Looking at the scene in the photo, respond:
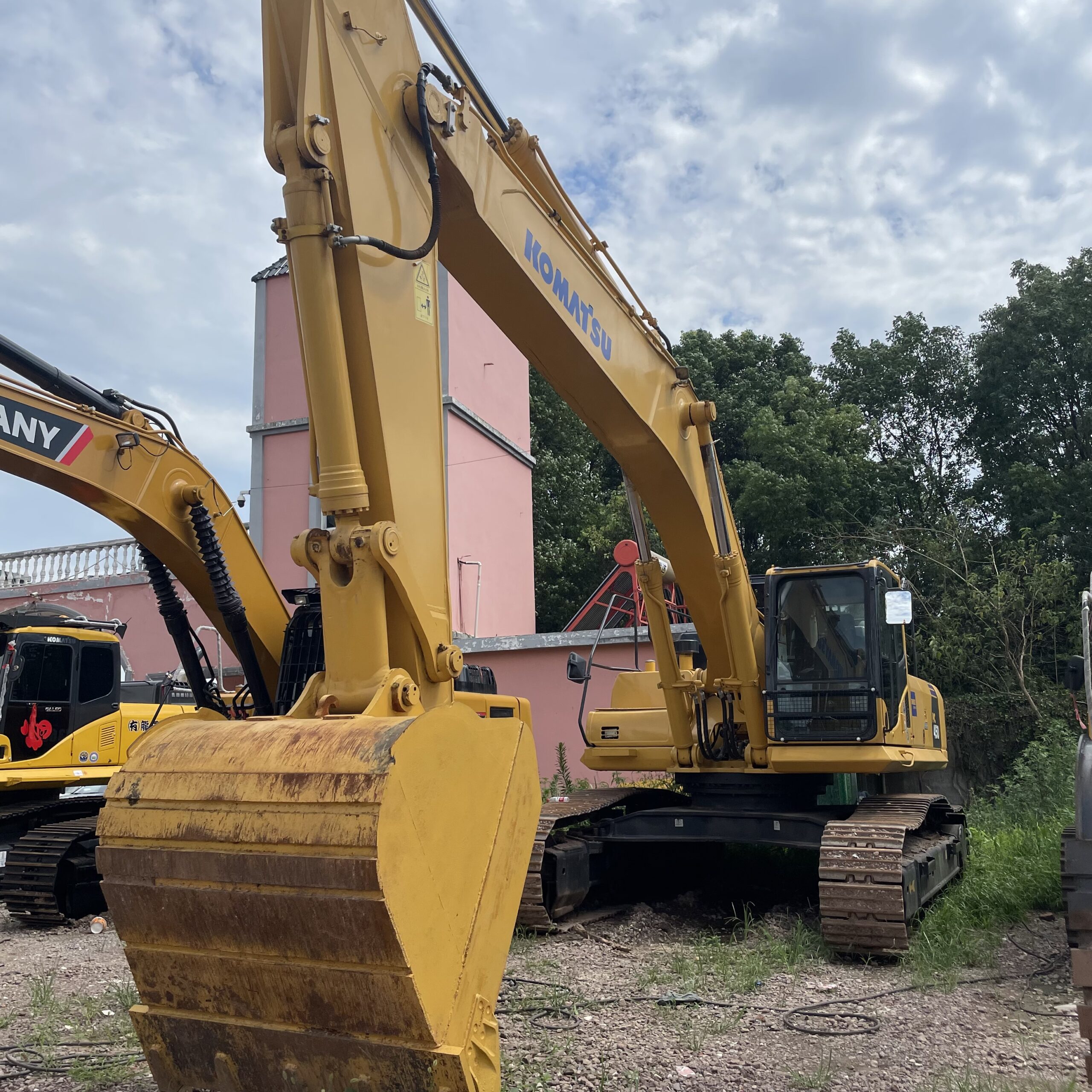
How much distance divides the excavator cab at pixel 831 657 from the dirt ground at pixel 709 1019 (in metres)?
1.32

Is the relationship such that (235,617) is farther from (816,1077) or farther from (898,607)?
(898,607)

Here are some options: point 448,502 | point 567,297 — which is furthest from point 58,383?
point 448,502

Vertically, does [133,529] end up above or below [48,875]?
above

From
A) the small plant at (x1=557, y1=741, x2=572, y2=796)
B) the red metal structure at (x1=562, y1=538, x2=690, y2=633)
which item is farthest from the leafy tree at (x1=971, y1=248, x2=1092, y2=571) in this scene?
the small plant at (x1=557, y1=741, x2=572, y2=796)

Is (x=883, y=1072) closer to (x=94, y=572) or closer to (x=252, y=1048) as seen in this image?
(x=252, y=1048)

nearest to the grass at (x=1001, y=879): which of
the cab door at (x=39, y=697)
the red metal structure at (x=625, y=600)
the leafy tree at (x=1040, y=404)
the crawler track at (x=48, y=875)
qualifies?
the red metal structure at (x=625, y=600)

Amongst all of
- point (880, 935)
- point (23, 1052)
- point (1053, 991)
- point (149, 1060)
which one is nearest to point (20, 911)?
point (23, 1052)

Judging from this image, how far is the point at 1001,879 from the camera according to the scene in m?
7.52

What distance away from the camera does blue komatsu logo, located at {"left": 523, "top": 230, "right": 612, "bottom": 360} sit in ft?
16.7

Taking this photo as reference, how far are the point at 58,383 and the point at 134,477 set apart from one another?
729mm

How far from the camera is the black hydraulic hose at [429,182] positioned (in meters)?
4.00

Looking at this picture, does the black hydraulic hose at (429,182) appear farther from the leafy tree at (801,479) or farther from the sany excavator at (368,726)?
the leafy tree at (801,479)

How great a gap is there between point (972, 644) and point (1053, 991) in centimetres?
1050

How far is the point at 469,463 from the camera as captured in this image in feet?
58.2
